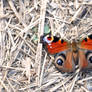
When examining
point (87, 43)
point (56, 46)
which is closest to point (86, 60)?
point (87, 43)

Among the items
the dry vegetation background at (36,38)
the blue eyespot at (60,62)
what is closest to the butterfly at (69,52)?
the blue eyespot at (60,62)

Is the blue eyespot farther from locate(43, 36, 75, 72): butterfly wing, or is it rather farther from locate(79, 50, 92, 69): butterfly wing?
locate(79, 50, 92, 69): butterfly wing

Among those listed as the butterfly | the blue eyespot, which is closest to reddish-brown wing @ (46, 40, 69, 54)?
the butterfly

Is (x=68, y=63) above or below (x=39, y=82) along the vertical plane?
above

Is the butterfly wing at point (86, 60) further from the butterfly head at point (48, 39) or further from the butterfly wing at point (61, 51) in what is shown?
the butterfly head at point (48, 39)

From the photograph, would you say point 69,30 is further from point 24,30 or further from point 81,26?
point 24,30

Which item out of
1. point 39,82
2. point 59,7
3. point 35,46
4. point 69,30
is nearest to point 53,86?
point 39,82

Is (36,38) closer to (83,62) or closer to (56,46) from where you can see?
(56,46)
